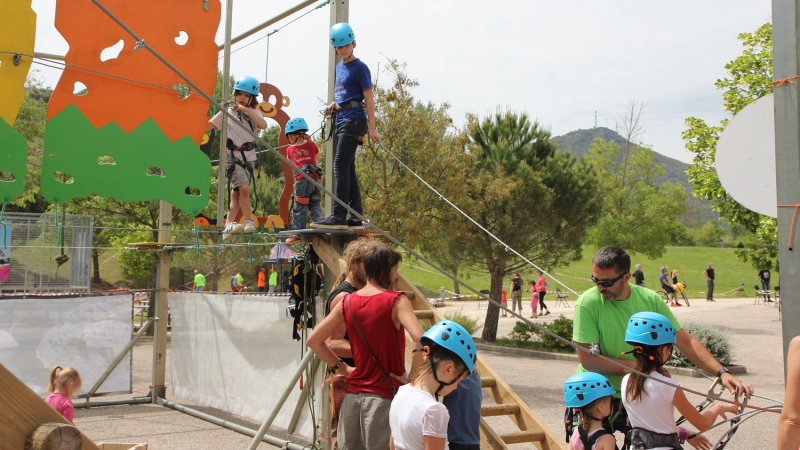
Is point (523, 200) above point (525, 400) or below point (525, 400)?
above

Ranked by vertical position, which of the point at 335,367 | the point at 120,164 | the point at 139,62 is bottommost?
the point at 335,367

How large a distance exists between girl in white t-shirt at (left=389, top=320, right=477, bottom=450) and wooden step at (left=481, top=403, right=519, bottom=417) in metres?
2.80

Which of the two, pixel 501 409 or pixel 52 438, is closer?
pixel 52 438

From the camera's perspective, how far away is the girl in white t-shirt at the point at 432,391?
3297 millimetres

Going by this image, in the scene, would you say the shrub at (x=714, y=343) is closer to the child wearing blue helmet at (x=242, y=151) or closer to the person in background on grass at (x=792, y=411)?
the child wearing blue helmet at (x=242, y=151)

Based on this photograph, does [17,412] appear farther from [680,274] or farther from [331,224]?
[680,274]

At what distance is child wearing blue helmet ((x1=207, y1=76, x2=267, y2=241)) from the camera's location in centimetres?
794

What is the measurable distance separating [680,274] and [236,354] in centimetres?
5128

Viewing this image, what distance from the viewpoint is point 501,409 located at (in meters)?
6.30

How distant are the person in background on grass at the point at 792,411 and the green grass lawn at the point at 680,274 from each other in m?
35.1

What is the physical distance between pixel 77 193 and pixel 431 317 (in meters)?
4.36

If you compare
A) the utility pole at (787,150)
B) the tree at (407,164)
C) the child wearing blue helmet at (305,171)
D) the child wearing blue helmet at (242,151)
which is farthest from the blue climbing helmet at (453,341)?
the tree at (407,164)

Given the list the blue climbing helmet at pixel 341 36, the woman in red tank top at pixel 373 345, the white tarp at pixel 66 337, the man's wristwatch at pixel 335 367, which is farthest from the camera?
the white tarp at pixel 66 337

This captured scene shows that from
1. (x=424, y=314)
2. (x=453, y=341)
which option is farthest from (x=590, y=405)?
(x=424, y=314)
